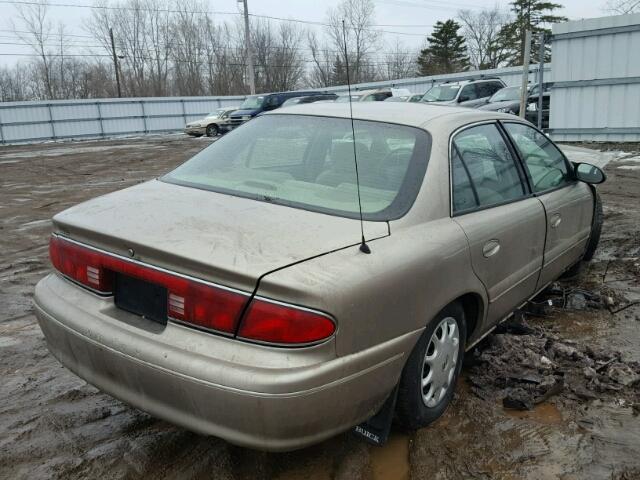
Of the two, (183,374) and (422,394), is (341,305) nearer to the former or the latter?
(183,374)

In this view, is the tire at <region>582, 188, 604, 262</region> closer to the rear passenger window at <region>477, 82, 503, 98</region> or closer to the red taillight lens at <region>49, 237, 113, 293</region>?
the red taillight lens at <region>49, 237, 113, 293</region>

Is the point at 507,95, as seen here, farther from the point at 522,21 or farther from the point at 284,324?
the point at 522,21

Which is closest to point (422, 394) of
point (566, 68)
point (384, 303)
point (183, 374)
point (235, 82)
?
point (384, 303)

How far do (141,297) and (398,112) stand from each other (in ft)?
5.78

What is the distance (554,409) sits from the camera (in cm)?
286

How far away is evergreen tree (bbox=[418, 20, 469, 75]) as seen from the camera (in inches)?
2045

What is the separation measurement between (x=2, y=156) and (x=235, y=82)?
3467 centimetres

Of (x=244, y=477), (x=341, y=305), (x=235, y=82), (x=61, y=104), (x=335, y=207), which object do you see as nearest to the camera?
(x=341, y=305)

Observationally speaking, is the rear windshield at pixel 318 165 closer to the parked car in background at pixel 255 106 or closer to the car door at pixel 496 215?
the car door at pixel 496 215

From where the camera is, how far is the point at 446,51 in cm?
5212

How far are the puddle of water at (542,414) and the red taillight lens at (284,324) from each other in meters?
1.41

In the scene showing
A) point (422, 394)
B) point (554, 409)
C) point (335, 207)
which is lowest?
point (554, 409)

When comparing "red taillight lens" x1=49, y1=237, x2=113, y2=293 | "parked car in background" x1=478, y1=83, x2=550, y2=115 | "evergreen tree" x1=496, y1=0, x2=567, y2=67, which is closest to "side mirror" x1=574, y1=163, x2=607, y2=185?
"red taillight lens" x1=49, y1=237, x2=113, y2=293

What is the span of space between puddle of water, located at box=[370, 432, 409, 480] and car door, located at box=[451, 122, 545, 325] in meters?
0.89
